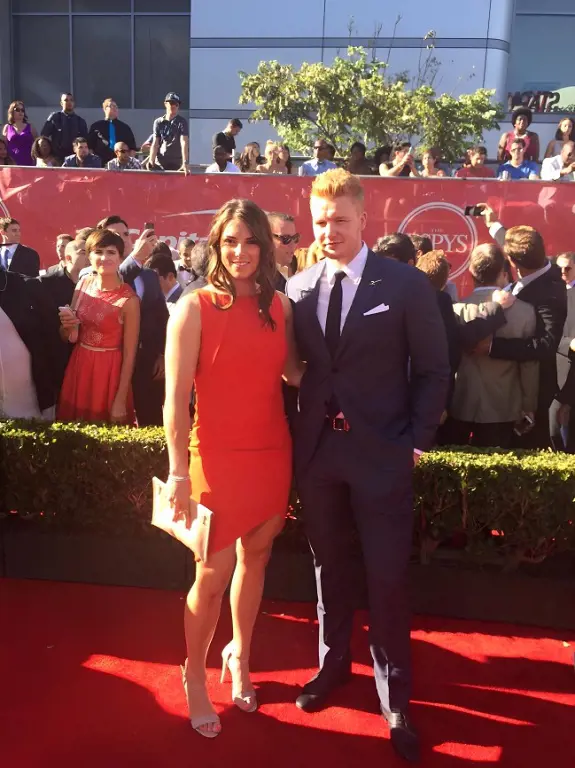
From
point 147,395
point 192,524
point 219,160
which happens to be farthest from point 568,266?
point 219,160

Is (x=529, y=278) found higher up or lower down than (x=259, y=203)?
lower down

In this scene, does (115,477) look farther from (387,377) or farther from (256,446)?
(387,377)

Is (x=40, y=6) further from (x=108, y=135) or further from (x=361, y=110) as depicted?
(x=108, y=135)

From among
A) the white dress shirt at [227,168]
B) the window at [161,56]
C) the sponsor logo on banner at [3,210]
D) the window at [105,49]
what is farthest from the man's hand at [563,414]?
the window at [105,49]

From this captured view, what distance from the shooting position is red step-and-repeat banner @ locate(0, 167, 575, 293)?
26.2ft

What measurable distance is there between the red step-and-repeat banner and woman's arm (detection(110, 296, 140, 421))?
4.16 meters

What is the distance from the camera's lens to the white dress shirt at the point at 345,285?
272 centimetres

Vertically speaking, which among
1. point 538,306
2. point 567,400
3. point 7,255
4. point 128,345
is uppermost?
point 7,255

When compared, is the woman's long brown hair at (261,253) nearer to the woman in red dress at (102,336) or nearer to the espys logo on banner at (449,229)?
the woman in red dress at (102,336)

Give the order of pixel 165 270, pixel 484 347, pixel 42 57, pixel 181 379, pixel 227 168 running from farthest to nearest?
pixel 42 57 < pixel 227 168 < pixel 165 270 < pixel 484 347 < pixel 181 379

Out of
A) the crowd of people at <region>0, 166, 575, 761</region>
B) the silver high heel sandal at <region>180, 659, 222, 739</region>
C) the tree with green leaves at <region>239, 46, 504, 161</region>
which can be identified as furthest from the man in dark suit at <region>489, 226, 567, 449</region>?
the tree with green leaves at <region>239, 46, 504, 161</region>

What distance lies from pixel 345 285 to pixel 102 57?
21.2 meters

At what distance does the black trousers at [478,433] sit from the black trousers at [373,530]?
1.60 meters

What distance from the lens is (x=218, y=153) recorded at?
30.1 feet
